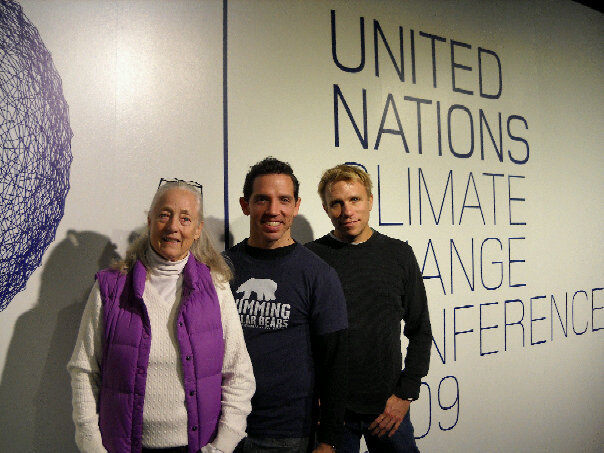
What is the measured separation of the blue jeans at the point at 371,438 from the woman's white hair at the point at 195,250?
76 centimetres

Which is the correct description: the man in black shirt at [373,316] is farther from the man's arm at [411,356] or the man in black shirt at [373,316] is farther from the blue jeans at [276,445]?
the blue jeans at [276,445]

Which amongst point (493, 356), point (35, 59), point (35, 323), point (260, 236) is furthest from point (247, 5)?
point (493, 356)

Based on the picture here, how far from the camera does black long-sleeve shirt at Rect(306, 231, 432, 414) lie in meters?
1.72

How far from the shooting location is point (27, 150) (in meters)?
A: 1.65

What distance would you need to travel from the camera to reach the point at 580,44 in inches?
128

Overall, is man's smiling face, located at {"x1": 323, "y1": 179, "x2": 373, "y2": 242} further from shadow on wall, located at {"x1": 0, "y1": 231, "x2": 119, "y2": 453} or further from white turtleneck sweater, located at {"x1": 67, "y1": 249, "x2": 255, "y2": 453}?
shadow on wall, located at {"x1": 0, "y1": 231, "x2": 119, "y2": 453}

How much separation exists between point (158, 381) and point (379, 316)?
2.78 ft

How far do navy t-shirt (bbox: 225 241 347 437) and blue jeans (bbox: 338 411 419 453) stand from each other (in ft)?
1.03

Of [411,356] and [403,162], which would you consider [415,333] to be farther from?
[403,162]

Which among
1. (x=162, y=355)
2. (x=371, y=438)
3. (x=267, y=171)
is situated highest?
(x=267, y=171)

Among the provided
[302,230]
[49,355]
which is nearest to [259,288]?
[302,230]

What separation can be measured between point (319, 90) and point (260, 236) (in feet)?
3.31

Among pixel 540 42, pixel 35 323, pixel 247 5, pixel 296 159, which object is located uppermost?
pixel 540 42

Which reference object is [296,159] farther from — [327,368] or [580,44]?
[580,44]
